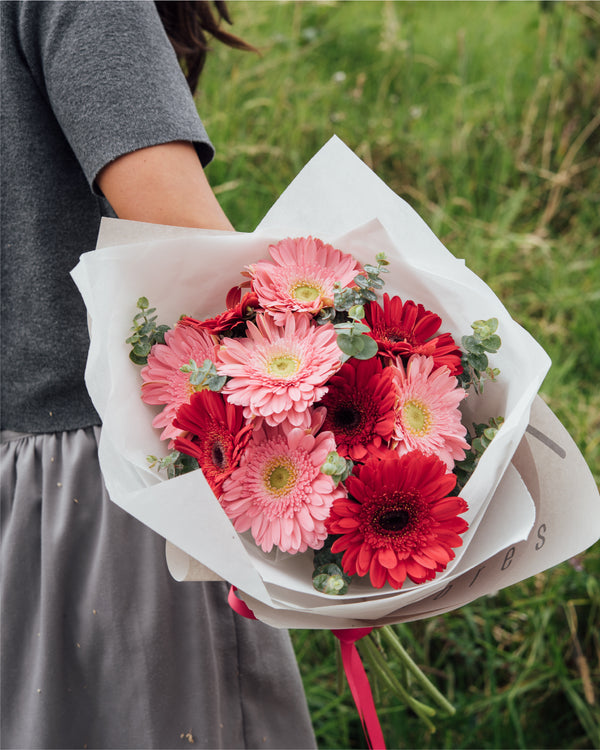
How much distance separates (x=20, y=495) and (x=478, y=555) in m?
0.52

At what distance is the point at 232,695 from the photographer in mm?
789

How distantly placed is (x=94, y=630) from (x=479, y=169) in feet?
6.81

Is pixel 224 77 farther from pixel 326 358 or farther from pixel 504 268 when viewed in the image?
pixel 326 358

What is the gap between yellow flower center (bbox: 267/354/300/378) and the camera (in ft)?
1.69

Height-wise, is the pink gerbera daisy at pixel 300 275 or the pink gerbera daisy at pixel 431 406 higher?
the pink gerbera daisy at pixel 300 275

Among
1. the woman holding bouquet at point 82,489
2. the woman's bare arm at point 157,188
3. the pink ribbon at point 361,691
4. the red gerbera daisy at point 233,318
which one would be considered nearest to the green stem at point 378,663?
the pink ribbon at point 361,691

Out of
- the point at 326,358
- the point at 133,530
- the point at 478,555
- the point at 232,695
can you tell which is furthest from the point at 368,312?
the point at 232,695

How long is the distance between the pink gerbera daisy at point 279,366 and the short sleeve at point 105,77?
219 millimetres

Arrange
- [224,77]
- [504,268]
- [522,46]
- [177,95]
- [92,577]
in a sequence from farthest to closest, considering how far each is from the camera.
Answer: [522,46]
[224,77]
[504,268]
[92,577]
[177,95]

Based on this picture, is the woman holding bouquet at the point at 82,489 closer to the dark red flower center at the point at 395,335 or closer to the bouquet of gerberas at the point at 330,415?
the bouquet of gerberas at the point at 330,415

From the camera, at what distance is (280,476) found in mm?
522

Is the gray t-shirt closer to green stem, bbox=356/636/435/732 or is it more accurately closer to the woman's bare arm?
the woman's bare arm

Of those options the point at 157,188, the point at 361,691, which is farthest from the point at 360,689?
the point at 157,188

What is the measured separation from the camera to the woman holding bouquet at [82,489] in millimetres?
614
